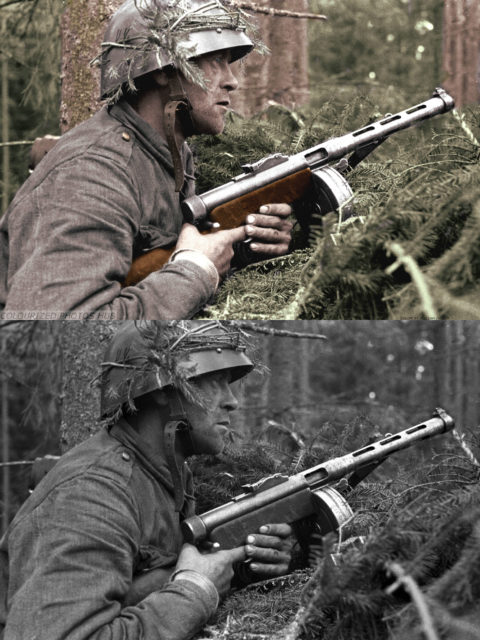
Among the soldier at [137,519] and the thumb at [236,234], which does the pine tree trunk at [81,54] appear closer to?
the thumb at [236,234]

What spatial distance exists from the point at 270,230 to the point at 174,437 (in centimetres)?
93

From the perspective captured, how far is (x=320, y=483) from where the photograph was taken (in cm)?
314

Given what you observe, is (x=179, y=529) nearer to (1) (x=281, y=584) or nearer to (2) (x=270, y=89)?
(1) (x=281, y=584)

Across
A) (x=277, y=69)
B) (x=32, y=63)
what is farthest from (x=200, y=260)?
(x=32, y=63)

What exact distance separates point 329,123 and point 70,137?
1.64m

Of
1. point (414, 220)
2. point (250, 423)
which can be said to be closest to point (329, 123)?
point (250, 423)

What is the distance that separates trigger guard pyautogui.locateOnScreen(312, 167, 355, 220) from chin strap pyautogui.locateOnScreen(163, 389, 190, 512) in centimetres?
98

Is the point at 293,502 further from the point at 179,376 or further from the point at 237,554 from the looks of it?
the point at 179,376

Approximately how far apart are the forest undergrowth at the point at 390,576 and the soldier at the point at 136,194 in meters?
0.97

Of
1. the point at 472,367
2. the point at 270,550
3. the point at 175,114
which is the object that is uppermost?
the point at 175,114

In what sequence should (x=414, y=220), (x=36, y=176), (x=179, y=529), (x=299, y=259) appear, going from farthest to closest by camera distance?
(x=299, y=259)
(x=36, y=176)
(x=179, y=529)
(x=414, y=220)

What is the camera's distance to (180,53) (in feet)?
10.3

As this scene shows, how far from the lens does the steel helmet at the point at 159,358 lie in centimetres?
293

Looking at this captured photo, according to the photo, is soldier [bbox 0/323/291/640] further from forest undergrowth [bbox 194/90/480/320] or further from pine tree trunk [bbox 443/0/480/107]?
pine tree trunk [bbox 443/0/480/107]
